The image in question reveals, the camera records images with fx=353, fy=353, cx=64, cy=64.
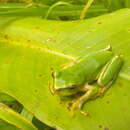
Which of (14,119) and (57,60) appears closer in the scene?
(14,119)

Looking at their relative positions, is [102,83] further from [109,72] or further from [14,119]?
[14,119]

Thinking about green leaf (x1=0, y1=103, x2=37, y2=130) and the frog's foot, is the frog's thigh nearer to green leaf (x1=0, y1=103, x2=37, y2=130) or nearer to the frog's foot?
the frog's foot

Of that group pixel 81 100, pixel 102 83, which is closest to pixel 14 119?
pixel 81 100

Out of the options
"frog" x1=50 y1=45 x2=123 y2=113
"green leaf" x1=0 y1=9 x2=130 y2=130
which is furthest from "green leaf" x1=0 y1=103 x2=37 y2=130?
"frog" x1=50 y1=45 x2=123 y2=113

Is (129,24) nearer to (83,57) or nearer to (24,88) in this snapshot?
(83,57)

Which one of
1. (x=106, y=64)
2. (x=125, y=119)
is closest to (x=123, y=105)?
(x=125, y=119)

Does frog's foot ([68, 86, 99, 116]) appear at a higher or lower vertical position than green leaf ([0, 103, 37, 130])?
higher

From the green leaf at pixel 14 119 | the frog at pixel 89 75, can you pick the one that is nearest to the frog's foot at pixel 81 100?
the frog at pixel 89 75
